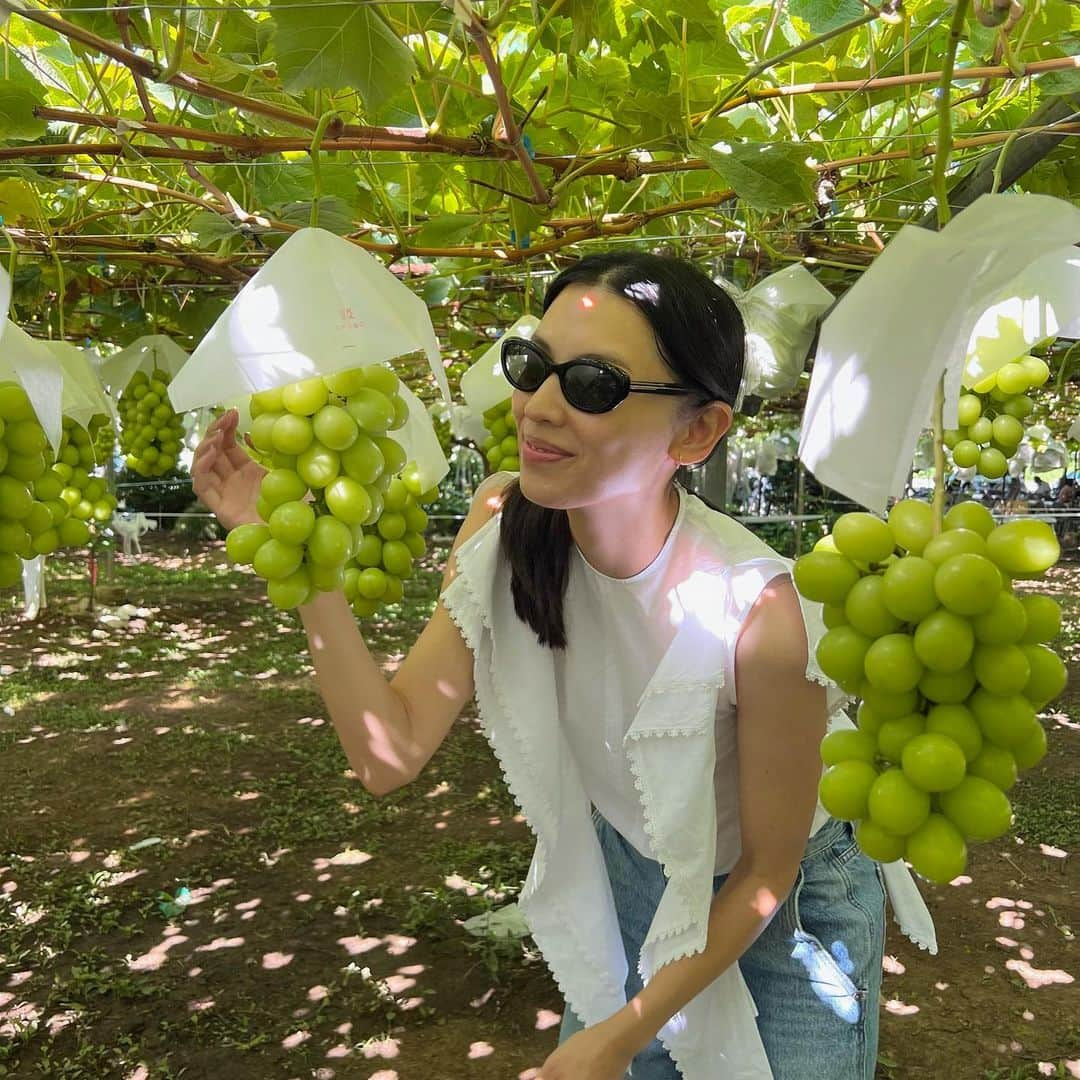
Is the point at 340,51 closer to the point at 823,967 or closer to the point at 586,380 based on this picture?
the point at 586,380

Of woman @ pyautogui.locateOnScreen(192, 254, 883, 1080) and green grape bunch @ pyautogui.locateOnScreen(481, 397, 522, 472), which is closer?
woman @ pyautogui.locateOnScreen(192, 254, 883, 1080)

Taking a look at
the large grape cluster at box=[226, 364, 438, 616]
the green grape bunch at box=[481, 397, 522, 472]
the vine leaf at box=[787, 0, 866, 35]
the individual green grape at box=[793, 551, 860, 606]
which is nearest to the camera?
the individual green grape at box=[793, 551, 860, 606]

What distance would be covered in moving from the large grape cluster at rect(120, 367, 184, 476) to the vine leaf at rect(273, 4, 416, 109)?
1903 millimetres

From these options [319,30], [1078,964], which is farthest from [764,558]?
[1078,964]

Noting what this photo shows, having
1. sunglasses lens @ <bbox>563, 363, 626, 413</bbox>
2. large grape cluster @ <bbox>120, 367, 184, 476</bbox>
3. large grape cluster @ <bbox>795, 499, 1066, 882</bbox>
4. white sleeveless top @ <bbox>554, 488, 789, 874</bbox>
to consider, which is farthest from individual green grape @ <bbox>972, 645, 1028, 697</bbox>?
large grape cluster @ <bbox>120, 367, 184, 476</bbox>

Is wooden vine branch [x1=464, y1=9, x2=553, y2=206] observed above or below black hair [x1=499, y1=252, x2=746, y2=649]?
above

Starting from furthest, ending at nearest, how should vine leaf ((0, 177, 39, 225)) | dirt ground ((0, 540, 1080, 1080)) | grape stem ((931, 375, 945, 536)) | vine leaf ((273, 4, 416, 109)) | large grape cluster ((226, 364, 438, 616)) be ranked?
dirt ground ((0, 540, 1080, 1080)), vine leaf ((0, 177, 39, 225)), vine leaf ((273, 4, 416, 109)), large grape cluster ((226, 364, 438, 616)), grape stem ((931, 375, 945, 536))

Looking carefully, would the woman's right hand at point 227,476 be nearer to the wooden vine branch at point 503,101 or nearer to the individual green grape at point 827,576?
the wooden vine branch at point 503,101

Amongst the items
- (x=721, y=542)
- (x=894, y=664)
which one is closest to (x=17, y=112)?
(x=721, y=542)

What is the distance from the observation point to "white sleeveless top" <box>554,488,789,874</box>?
145cm

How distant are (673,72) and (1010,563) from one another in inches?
64.5

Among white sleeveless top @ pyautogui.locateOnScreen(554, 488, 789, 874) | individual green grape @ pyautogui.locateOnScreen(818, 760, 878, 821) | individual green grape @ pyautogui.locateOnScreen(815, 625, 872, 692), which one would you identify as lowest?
white sleeveless top @ pyautogui.locateOnScreen(554, 488, 789, 874)

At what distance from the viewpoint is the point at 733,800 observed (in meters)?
1.46

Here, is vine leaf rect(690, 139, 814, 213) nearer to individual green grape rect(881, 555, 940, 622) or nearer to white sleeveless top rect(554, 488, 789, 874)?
white sleeveless top rect(554, 488, 789, 874)
